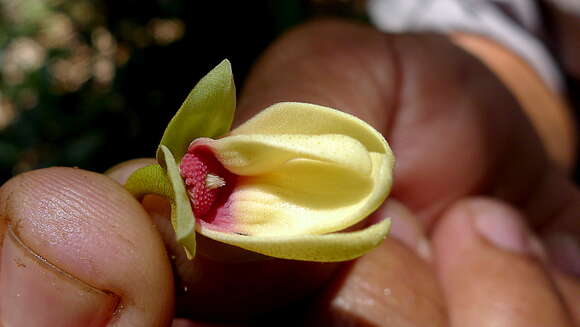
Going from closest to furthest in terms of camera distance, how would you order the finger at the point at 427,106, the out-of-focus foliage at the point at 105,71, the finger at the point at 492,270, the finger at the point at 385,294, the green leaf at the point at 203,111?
the green leaf at the point at 203,111 < the finger at the point at 385,294 < the finger at the point at 492,270 < the finger at the point at 427,106 < the out-of-focus foliage at the point at 105,71

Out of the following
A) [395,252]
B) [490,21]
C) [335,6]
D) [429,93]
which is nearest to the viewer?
[395,252]

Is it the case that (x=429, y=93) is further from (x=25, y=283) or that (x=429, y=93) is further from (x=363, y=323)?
(x=25, y=283)

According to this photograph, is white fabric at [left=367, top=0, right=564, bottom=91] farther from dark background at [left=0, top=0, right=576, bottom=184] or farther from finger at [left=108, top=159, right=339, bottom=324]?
finger at [left=108, top=159, right=339, bottom=324]

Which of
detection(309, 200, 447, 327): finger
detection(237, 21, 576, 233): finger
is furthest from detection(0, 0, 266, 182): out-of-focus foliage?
detection(309, 200, 447, 327): finger

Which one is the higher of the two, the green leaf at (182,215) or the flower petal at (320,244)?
the green leaf at (182,215)

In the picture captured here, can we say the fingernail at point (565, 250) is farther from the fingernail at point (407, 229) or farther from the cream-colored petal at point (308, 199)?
the cream-colored petal at point (308, 199)

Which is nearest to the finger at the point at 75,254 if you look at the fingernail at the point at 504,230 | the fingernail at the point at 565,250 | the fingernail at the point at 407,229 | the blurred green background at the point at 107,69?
the fingernail at the point at 407,229

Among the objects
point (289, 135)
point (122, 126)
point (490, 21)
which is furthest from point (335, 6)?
point (289, 135)
